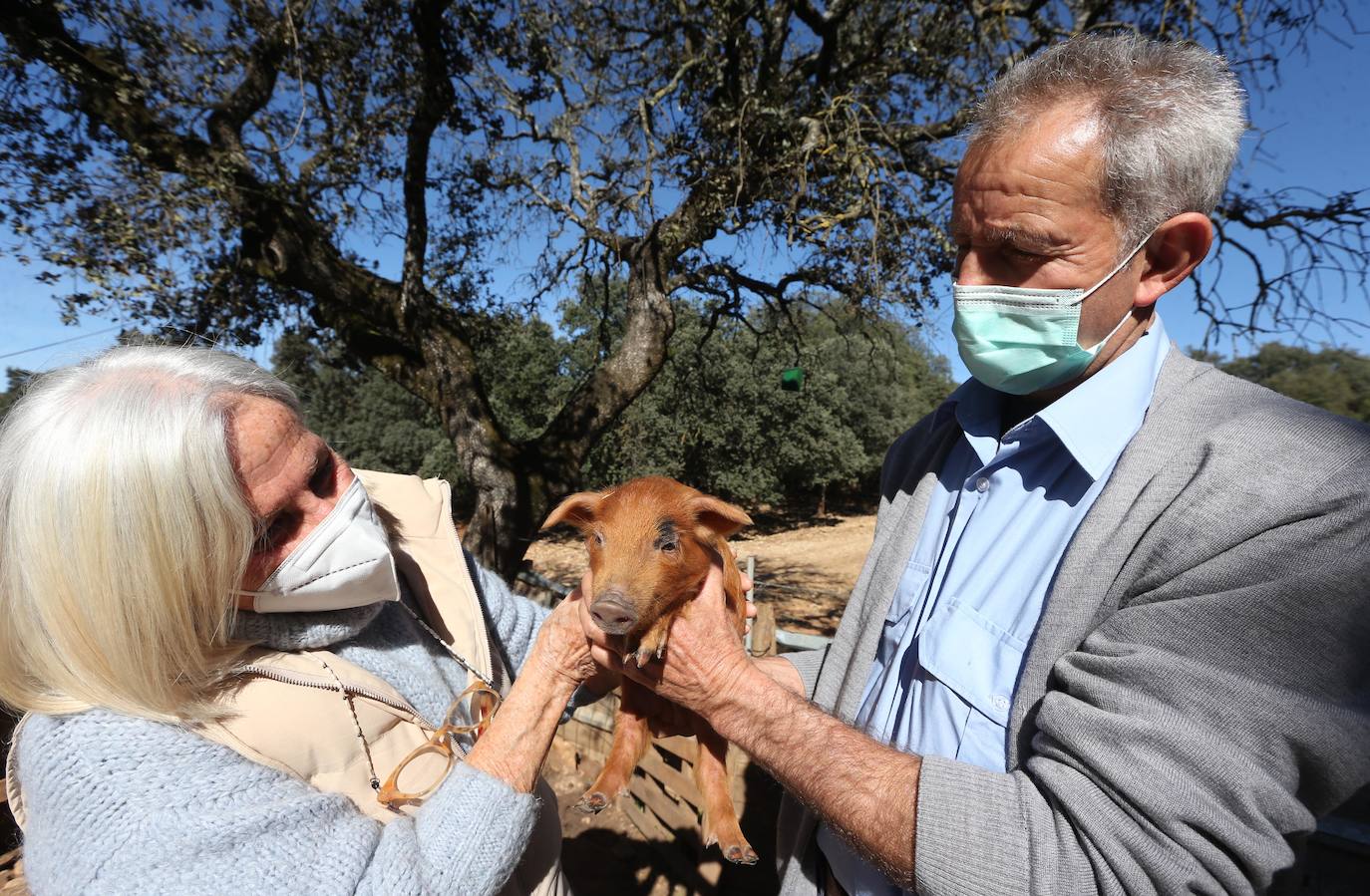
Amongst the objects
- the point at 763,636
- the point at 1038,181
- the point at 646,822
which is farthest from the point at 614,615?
the point at 646,822

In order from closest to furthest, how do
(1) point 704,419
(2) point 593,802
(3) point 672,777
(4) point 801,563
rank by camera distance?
(2) point 593,802
(3) point 672,777
(4) point 801,563
(1) point 704,419

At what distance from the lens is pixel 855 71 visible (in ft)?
23.2

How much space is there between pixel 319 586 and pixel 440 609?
525mm

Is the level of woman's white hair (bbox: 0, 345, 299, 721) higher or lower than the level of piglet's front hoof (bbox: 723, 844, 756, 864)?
higher

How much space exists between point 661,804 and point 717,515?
335cm

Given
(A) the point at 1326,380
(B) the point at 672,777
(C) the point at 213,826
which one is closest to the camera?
(C) the point at 213,826

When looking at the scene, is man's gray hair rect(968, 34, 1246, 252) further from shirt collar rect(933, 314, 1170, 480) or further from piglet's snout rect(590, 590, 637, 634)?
piglet's snout rect(590, 590, 637, 634)

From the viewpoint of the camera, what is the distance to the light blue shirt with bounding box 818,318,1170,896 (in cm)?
160

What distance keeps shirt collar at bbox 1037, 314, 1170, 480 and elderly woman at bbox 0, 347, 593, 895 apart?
159 cm

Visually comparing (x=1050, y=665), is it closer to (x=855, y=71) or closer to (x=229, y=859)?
(x=229, y=859)

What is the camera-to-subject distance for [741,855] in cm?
250

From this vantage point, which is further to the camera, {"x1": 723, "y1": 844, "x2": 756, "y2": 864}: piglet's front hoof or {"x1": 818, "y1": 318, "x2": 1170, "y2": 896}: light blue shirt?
{"x1": 723, "y1": 844, "x2": 756, "y2": 864}: piglet's front hoof

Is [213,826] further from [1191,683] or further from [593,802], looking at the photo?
[1191,683]

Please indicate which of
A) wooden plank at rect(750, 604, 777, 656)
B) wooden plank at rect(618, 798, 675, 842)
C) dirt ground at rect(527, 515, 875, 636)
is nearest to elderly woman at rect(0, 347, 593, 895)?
wooden plank at rect(750, 604, 777, 656)
